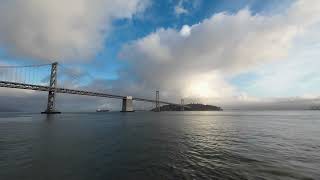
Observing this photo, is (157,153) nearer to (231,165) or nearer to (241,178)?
(231,165)

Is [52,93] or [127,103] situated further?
[127,103]

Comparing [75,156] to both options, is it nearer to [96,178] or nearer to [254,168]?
[96,178]

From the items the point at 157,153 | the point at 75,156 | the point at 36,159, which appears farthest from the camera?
the point at 157,153

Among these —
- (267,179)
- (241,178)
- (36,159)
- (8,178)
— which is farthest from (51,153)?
(267,179)

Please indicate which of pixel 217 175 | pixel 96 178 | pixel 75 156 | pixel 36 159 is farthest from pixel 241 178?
pixel 36 159

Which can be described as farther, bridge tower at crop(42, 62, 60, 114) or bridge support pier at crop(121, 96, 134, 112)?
bridge support pier at crop(121, 96, 134, 112)

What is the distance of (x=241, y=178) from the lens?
1177 cm

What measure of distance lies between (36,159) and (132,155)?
718 cm

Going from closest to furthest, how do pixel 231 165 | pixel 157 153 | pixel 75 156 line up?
pixel 231 165, pixel 75 156, pixel 157 153

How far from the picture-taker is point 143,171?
13312 mm

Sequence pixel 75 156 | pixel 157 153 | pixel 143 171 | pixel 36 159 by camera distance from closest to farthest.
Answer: pixel 143 171, pixel 36 159, pixel 75 156, pixel 157 153

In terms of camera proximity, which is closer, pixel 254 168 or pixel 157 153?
pixel 254 168

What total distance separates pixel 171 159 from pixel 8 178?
10.3 metres

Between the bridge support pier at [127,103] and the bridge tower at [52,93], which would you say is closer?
the bridge tower at [52,93]
